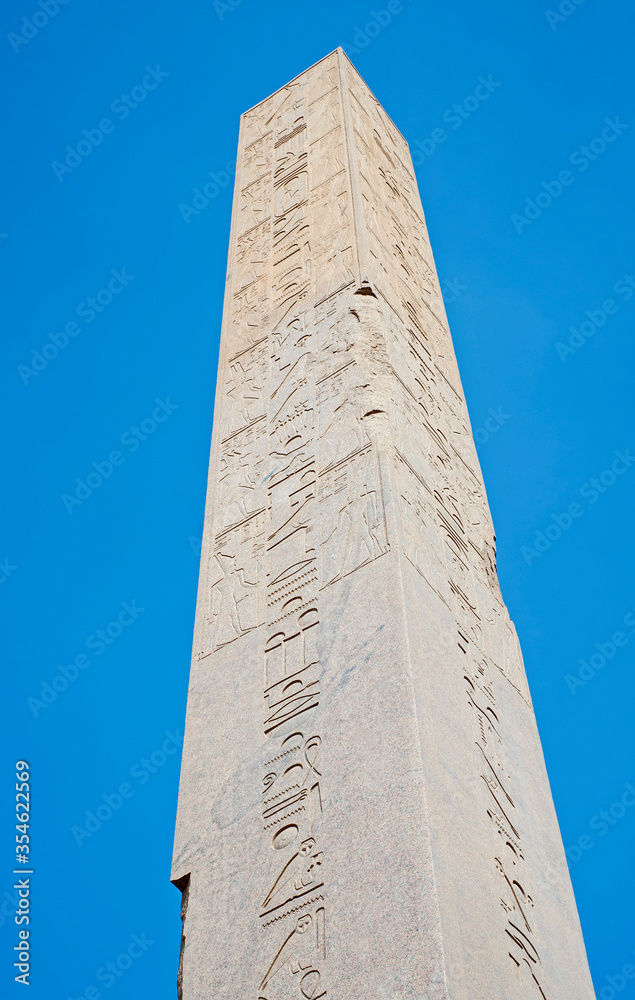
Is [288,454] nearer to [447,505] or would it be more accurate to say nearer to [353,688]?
[447,505]

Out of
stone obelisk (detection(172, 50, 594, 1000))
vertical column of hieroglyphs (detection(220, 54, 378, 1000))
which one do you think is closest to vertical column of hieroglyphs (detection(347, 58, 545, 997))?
stone obelisk (detection(172, 50, 594, 1000))

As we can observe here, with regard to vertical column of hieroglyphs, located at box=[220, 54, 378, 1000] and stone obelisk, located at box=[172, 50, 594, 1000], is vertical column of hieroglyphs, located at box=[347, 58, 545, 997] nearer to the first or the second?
stone obelisk, located at box=[172, 50, 594, 1000]

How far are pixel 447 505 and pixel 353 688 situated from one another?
1.57 m

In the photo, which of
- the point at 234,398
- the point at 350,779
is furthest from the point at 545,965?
the point at 234,398

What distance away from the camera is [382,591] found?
450 centimetres

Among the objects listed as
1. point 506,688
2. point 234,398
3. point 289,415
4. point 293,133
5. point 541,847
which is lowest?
point 541,847

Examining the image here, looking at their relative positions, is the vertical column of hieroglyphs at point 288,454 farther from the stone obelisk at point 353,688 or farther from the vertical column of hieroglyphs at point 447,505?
the vertical column of hieroglyphs at point 447,505

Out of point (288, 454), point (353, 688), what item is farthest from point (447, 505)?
point (353, 688)

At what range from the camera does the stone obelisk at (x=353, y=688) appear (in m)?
3.66

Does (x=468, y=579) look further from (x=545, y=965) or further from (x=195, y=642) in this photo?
(x=545, y=965)

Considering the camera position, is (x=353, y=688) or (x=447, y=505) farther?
(x=447, y=505)

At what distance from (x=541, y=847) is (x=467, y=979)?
1.32m

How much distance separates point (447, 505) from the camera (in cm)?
559

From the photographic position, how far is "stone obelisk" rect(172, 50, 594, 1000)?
3.66 metres
